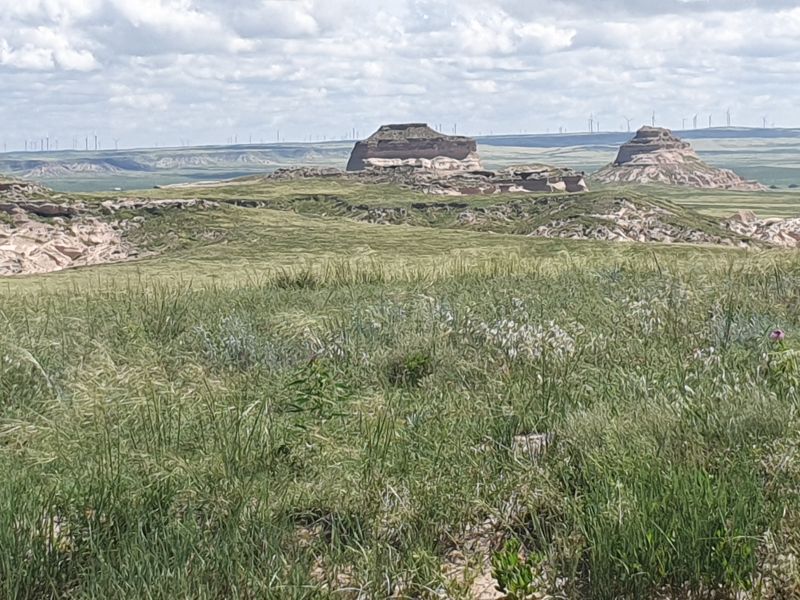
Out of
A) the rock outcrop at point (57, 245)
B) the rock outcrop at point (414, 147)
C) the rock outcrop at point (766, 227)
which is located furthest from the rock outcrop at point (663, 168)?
the rock outcrop at point (57, 245)

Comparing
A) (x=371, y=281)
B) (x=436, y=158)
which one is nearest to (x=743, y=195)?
(x=436, y=158)

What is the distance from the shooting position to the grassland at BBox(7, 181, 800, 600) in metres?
3.11

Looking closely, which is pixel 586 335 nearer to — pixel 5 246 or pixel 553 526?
pixel 553 526

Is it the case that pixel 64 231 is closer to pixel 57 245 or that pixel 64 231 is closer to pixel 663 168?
pixel 57 245

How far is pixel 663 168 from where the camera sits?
181750mm

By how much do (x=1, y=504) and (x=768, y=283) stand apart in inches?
274

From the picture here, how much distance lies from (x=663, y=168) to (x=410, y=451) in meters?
187

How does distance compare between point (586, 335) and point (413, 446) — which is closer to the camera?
point (413, 446)

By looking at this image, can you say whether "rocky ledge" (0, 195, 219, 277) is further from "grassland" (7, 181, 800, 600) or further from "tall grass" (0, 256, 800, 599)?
"tall grass" (0, 256, 800, 599)

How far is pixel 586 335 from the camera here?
605 centimetres

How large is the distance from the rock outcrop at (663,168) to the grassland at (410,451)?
173568mm

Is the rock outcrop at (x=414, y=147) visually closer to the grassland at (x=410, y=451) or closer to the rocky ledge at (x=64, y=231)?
the rocky ledge at (x=64, y=231)

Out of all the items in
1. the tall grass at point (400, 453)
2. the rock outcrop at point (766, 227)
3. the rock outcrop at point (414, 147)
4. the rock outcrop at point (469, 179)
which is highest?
the rock outcrop at point (414, 147)

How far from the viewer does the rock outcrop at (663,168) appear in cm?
17638
